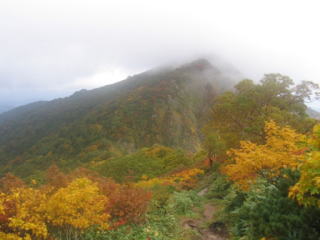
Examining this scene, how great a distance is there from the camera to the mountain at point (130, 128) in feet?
224

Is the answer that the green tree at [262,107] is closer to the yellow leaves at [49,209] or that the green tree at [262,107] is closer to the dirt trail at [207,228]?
the dirt trail at [207,228]

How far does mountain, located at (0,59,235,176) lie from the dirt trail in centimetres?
4880

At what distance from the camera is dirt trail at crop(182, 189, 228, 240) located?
30.0 feet

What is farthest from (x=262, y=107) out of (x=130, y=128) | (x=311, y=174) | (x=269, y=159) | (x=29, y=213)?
(x=130, y=128)

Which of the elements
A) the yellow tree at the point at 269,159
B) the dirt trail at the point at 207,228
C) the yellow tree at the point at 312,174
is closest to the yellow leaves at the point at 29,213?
the dirt trail at the point at 207,228

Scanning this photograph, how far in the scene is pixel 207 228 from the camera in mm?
9812

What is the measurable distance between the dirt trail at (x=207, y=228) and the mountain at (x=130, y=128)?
4880 cm

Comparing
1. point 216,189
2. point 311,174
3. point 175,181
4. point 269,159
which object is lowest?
point 175,181

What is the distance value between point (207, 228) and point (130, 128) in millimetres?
63022

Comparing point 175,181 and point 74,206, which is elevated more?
point 74,206

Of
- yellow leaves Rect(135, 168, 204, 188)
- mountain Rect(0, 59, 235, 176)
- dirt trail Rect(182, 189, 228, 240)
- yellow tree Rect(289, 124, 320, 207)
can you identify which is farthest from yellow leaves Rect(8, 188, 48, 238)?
mountain Rect(0, 59, 235, 176)

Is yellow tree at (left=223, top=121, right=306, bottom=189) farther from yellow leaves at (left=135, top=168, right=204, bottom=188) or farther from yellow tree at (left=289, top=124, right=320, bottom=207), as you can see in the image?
yellow leaves at (left=135, top=168, right=204, bottom=188)

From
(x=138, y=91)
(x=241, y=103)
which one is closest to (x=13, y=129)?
(x=138, y=91)

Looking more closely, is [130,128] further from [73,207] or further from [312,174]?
[312,174]
